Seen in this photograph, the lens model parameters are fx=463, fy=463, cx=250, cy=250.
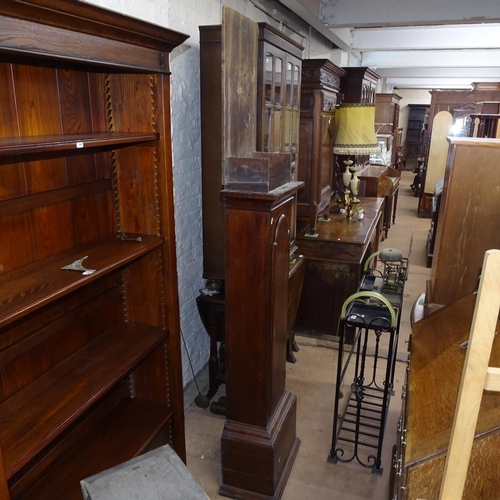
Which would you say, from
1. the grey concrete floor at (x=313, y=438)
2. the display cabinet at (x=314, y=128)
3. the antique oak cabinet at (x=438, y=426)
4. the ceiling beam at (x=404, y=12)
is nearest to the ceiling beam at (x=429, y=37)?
the ceiling beam at (x=404, y=12)

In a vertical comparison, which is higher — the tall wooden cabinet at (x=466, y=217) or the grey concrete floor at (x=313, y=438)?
the tall wooden cabinet at (x=466, y=217)

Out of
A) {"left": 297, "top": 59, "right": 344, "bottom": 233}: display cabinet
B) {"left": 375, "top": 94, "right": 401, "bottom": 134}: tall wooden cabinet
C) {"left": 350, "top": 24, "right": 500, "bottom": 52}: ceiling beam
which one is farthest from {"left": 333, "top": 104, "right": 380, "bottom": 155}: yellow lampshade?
{"left": 375, "top": 94, "right": 401, "bottom": 134}: tall wooden cabinet

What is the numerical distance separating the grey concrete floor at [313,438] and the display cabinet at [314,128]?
105 cm

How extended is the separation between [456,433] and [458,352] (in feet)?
2.32

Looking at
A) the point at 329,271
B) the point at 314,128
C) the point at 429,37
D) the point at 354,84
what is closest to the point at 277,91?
the point at 314,128

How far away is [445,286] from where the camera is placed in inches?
81.6

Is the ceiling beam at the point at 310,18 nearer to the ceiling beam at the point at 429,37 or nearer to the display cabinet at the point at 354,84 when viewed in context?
the ceiling beam at the point at 429,37

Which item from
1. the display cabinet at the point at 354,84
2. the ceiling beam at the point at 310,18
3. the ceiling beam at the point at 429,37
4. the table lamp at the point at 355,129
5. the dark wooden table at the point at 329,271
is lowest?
the dark wooden table at the point at 329,271

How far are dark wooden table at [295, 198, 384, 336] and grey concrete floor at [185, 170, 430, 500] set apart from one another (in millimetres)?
165

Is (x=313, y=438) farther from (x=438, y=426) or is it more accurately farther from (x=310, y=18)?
(x=310, y=18)

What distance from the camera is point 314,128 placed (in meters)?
3.32

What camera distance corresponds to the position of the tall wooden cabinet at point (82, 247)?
4.28 feet

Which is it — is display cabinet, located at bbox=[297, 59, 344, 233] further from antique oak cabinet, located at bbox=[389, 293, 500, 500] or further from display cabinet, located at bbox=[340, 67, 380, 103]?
antique oak cabinet, located at bbox=[389, 293, 500, 500]

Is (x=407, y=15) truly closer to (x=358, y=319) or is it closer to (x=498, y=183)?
(x=498, y=183)
